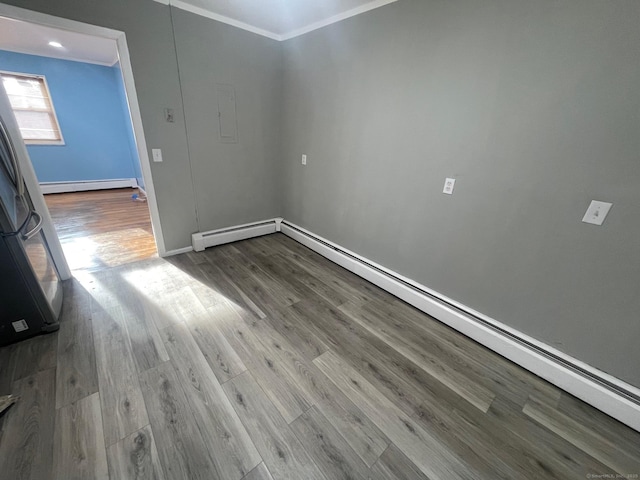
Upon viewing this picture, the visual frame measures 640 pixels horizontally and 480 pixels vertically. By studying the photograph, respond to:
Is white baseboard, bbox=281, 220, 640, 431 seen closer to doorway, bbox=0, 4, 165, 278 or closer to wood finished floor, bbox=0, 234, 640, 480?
wood finished floor, bbox=0, 234, 640, 480

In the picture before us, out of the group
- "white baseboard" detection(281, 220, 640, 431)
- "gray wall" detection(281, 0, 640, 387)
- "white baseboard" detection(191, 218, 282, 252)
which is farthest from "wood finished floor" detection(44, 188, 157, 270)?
"gray wall" detection(281, 0, 640, 387)

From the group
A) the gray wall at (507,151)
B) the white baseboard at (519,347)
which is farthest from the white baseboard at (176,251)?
the gray wall at (507,151)

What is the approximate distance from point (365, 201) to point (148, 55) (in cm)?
247

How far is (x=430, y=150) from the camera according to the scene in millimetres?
1989

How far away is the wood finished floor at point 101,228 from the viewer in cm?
288

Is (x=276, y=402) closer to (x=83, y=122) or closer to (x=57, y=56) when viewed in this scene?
(x=83, y=122)

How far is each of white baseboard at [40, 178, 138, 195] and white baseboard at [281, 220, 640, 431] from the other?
6.15 meters

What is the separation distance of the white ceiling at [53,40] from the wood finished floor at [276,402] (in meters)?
3.69

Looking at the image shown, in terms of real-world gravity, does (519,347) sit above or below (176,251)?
above

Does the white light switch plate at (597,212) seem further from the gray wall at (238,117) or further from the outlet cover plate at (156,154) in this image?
the outlet cover plate at (156,154)

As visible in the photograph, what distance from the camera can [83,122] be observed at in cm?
518

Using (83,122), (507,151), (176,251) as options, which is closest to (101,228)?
(176,251)

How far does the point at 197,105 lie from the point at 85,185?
4720 millimetres

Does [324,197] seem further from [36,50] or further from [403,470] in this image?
[36,50]
